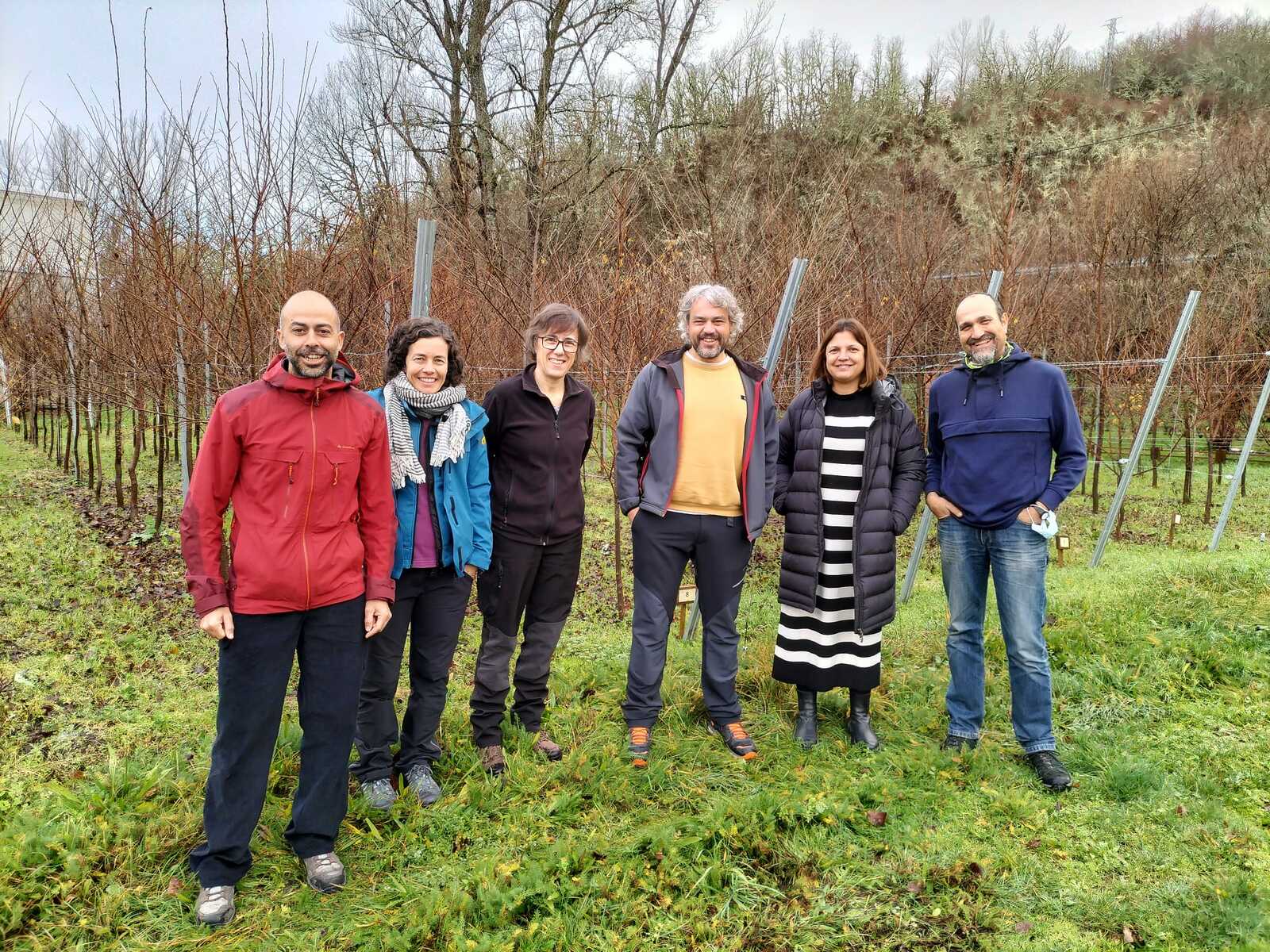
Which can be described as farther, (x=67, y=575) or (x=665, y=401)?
(x=67, y=575)

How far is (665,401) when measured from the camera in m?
3.44

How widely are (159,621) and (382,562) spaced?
161 inches

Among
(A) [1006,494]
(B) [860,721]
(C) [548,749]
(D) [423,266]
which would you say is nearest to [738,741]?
(B) [860,721]

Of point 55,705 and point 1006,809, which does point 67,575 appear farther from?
point 1006,809

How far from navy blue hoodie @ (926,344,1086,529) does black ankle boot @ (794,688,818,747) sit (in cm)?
117

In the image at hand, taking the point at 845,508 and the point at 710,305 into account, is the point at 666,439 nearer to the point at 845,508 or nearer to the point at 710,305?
the point at 710,305

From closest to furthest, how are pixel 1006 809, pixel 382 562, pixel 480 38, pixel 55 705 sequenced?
pixel 382 562, pixel 1006 809, pixel 55 705, pixel 480 38

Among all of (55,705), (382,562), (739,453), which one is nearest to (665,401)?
(739,453)

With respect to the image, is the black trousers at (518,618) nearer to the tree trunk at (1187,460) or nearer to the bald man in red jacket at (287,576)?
the bald man in red jacket at (287,576)

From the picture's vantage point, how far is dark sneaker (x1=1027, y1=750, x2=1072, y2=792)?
3295 mm

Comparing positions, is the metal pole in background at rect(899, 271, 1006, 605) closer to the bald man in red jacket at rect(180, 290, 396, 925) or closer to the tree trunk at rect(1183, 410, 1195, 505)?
the bald man in red jacket at rect(180, 290, 396, 925)

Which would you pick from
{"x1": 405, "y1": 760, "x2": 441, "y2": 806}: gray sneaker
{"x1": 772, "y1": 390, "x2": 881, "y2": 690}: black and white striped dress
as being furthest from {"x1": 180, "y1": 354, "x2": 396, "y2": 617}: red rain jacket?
{"x1": 772, "y1": 390, "x2": 881, "y2": 690}: black and white striped dress

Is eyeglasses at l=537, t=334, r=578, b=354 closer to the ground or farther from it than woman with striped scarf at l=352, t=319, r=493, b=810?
farther from it

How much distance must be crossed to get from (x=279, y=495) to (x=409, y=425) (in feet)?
2.09
